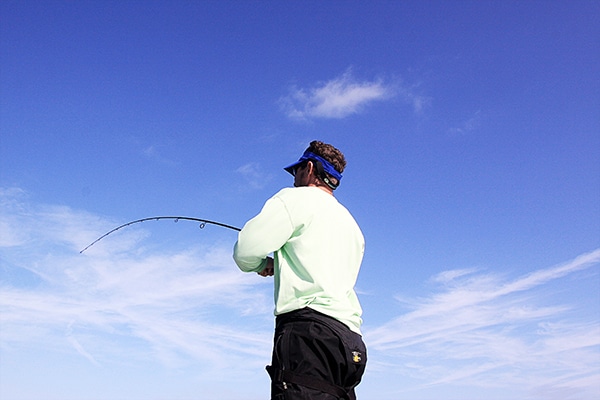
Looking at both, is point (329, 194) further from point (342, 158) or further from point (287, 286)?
point (287, 286)

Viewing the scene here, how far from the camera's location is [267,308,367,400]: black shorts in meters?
4.41

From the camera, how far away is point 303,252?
4.79 m

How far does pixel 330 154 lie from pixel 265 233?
3.45ft

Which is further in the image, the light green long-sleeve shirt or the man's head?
the man's head

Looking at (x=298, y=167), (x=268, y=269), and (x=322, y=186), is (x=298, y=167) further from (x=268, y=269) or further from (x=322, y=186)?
(x=268, y=269)

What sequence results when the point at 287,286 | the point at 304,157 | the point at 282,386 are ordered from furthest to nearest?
1. the point at 304,157
2. the point at 287,286
3. the point at 282,386

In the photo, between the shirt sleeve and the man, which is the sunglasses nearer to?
the man

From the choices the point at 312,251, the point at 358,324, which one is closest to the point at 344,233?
the point at 312,251

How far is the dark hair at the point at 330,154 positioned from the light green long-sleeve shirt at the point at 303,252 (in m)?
Result: 0.46

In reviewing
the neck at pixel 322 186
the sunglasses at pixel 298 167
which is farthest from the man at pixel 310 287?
the sunglasses at pixel 298 167

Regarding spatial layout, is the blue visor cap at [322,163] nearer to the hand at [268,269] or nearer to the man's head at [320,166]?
the man's head at [320,166]

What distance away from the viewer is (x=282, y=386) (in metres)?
4.42

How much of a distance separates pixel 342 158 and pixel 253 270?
128cm

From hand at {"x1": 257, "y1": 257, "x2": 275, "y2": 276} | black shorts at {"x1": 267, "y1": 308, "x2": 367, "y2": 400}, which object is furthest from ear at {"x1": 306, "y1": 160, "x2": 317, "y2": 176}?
black shorts at {"x1": 267, "y1": 308, "x2": 367, "y2": 400}
